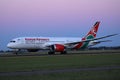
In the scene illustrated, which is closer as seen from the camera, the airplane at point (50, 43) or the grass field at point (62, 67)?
the grass field at point (62, 67)

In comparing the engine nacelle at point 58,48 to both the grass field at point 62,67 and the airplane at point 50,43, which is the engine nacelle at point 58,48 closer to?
the airplane at point 50,43

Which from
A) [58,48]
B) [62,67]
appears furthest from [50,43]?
[62,67]

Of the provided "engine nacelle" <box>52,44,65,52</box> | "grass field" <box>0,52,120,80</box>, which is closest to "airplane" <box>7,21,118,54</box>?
"engine nacelle" <box>52,44,65,52</box>

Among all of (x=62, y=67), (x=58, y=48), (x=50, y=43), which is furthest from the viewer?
(x=50, y=43)

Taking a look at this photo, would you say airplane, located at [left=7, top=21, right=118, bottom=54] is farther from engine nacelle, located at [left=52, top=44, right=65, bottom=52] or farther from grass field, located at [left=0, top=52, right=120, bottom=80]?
grass field, located at [left=0, top=52, right=120, bottom=80]

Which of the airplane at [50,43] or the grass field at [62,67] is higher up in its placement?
the airplane at [50,43]

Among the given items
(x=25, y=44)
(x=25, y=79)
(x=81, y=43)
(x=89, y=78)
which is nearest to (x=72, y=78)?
(x=89, y=78)

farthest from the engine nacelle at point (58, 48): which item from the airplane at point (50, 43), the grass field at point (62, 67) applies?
the grass field at point (62, 67)

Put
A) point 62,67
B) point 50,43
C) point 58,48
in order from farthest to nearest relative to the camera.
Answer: point 50,43, point 58,48, point 62,67

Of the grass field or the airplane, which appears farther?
the airplane

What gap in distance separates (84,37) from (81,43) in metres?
2.50

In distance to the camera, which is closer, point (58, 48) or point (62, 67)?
point (62, 67)

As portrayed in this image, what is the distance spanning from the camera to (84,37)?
72500mm

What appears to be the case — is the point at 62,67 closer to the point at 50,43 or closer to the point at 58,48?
the point at 58,48
